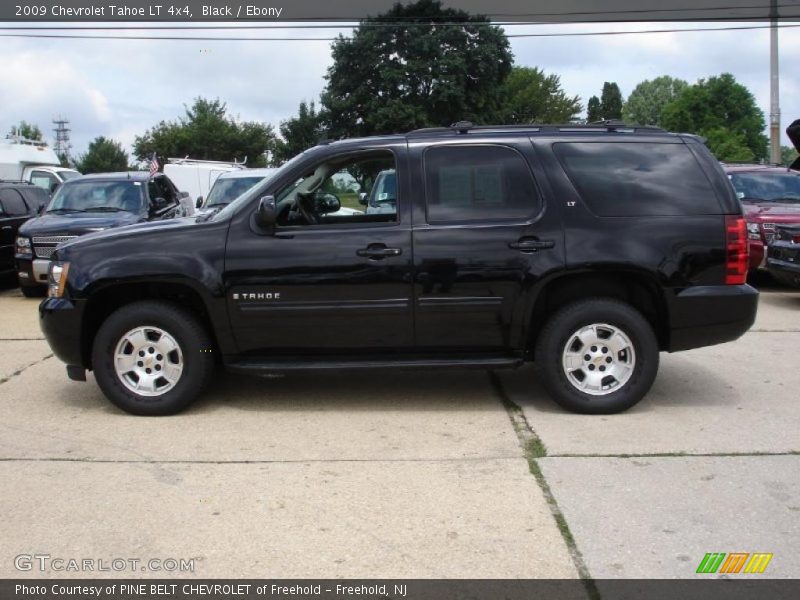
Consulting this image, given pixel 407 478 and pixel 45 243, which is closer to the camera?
pixel 407 478

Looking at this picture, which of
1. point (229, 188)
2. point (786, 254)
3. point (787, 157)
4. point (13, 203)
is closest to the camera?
point (786, 254)

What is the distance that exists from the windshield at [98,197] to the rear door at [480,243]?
8.03 meters

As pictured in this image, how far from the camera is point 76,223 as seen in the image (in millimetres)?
11656

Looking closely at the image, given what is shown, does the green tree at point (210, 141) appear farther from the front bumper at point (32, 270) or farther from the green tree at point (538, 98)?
A: the front bumper at point (32, 270)

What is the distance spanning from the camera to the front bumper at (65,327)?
5.62 meters

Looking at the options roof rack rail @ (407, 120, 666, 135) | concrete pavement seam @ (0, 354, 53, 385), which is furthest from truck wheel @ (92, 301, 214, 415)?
roof rack rail @ (407, 120, 666, 135)

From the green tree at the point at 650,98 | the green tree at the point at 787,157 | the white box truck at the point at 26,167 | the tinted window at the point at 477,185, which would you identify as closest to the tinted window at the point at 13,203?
the white box truck at the point at 26,167

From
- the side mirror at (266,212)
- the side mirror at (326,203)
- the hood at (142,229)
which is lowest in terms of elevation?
the hood at (142,229)

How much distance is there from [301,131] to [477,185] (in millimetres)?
46145

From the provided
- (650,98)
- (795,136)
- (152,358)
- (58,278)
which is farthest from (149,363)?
(650,98)

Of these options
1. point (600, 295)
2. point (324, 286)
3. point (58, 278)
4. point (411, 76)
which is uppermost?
point (411, 76)

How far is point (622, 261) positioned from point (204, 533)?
10.5 feet

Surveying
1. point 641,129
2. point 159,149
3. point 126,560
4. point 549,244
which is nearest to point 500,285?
point 549,244
